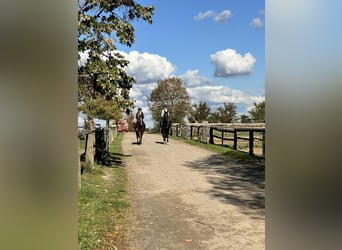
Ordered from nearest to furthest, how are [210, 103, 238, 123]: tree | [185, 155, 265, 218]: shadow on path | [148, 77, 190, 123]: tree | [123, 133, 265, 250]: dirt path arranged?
[123, 133, 265, 250]: dirt path
[185, 155, 265, 218]: shadow on path
[210, 103, 238, 123]: tree
[148, 77, 190, 123]: tree

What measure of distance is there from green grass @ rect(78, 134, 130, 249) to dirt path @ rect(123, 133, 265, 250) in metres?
0.20

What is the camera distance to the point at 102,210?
230 inches

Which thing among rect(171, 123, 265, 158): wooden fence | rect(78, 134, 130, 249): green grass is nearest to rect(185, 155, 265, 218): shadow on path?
rect(78, 134, 130, 249): green grass

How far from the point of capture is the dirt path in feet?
15.1

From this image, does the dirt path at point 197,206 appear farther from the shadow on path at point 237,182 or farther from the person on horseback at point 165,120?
the person on horseback at point 165,120

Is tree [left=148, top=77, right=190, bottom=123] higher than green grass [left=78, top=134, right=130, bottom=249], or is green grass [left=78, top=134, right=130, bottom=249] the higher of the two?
tree [left=148, top=77, right=190, bottom=123]

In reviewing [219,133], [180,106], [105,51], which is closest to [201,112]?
[180,106]

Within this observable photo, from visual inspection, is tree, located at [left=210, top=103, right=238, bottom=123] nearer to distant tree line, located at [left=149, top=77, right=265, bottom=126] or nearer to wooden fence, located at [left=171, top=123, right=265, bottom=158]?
distant tree line, located at [left=149, top=77, right=265, bottom=126]

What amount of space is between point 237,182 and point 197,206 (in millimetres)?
2339

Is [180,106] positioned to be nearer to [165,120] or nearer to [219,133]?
[219,133]

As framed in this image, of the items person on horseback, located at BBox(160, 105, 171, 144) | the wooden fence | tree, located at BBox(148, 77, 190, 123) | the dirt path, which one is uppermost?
tree, located at BBox(148, 77, 190, 123)

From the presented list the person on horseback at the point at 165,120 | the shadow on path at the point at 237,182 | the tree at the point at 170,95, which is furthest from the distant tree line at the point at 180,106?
the shadow on path at the point at 237,182
